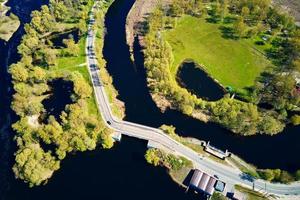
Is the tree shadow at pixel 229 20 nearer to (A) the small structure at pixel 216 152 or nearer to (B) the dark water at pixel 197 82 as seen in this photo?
(B) the dark water at pixel 197 82

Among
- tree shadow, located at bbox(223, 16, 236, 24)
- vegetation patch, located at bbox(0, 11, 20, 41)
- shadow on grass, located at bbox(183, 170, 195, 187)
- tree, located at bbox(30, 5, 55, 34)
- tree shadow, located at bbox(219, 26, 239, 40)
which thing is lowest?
shadow on grass, located at bbox(183, 170, 195, 187)

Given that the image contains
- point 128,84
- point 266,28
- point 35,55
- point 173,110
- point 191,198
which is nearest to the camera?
point 191,198

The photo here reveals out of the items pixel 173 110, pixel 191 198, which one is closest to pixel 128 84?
pixel 173 110

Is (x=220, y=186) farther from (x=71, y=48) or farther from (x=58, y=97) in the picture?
(x=71, y=48)

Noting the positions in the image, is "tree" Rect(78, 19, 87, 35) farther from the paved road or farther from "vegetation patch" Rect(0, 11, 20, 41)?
"vegetation patch" Rect(0, 11, 20, 41)

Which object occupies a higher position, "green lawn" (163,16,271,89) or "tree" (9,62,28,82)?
"green lawn" (163,16,271,89)

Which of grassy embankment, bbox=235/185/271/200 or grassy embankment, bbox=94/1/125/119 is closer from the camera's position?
grassy embankment, bbox=235/185/271/200

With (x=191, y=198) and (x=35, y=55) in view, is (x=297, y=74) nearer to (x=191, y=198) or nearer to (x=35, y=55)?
(x=191, y=198)

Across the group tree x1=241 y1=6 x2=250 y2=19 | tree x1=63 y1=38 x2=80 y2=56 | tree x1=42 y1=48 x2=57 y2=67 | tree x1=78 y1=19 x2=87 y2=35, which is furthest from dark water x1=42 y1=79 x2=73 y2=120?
tree x1=241 y1=6 x2=250 y2=19
